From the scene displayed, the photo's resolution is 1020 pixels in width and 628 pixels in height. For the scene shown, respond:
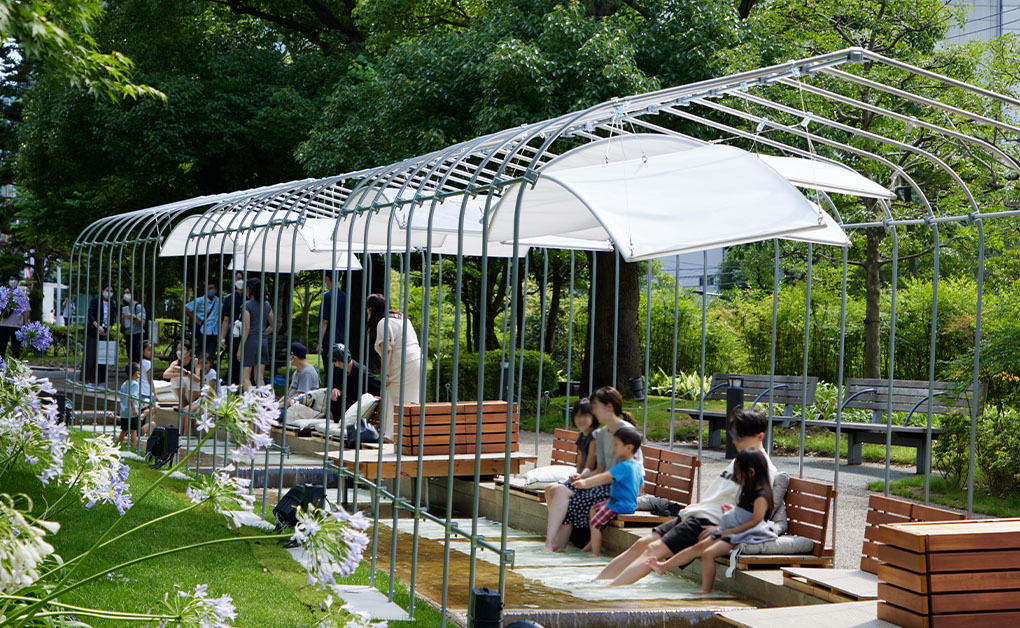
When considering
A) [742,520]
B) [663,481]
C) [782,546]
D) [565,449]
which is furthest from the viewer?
[565,449]

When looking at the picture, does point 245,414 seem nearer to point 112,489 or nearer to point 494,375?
point 112,489

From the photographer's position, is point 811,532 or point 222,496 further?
point 811,532

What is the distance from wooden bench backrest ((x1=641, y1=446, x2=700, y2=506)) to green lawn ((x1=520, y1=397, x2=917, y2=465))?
4.30 m

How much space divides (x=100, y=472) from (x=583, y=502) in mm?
6566

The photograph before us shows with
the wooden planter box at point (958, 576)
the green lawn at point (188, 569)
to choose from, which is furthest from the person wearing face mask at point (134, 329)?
the wooden planter box at point (958, 576)

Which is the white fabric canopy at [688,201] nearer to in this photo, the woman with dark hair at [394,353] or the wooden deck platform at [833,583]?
the wooden deck platform at [833,583]

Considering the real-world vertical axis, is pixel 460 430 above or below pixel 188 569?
above

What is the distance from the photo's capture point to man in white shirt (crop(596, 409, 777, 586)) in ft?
24.5

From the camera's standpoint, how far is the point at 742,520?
7.36 metres

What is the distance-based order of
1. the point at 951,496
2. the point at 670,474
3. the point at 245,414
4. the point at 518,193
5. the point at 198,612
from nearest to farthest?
the point at 198,612 → the point at 245,414 → the point at 518,193 → the point at 670,474 → the point at 951,496

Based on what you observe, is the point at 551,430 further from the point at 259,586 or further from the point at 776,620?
the point at 776,620

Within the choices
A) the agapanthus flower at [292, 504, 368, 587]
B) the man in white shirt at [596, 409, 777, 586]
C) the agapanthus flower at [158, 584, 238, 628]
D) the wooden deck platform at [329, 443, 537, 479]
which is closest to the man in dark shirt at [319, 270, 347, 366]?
the wooden deck platform at [329, 443, 537, 479]

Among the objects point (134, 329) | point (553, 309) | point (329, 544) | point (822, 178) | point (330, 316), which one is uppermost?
point (822, 178)

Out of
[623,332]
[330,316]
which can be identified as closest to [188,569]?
[330,316]
